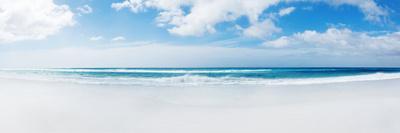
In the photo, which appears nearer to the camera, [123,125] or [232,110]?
[123,125]

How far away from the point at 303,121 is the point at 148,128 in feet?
8.49

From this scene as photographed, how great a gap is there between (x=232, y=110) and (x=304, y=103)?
1960 mm

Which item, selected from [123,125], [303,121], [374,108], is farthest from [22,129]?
[374,108]

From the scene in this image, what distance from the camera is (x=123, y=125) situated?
14.5 ft

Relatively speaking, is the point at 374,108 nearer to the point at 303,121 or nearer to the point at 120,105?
the point at 303,121

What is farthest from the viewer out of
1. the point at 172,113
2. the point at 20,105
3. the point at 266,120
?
the point at 20,105

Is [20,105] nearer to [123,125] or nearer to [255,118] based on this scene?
[123,125]

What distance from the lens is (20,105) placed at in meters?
6.07

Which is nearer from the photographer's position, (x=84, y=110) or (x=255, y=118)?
(x=255, y=118)

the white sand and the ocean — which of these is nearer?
the white sand

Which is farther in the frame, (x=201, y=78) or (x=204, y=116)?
(x=201, y=78)

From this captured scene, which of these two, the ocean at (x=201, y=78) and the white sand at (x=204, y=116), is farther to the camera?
the ocean at (x=201, y=78)

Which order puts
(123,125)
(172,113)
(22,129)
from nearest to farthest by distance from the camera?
(22,129)
(123,125)
(172,113)

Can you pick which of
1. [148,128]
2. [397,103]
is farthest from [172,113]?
[397,103]
